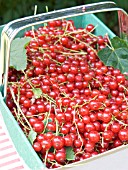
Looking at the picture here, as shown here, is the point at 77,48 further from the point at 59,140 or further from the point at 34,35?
the point at 59,140

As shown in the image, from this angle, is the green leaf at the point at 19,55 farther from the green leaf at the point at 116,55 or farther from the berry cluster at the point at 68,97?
the green leaf at the point at 116,55

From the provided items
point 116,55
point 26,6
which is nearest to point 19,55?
point 116,55

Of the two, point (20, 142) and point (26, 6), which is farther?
point (26, 6)

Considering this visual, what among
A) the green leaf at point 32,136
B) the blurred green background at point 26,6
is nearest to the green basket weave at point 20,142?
the green leaf at point 32,136

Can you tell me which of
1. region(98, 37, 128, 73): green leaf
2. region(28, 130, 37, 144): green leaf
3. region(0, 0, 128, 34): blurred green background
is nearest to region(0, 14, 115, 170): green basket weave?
region(28, 130, 37, 144): green leaf

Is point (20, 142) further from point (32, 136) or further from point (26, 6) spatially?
point (26, 6)

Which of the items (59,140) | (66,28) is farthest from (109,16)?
(59,140)

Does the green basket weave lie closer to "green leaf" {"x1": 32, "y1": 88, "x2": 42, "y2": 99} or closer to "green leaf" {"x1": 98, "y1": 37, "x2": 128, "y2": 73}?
"green leaf" {"x1": 32, "y1": 88, "x2": 42, "y2": 99}
